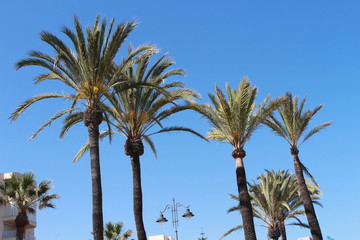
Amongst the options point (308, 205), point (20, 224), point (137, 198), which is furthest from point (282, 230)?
point (20, 224)

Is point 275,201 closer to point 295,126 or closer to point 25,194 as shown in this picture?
point 295,126

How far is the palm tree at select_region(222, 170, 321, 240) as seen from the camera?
3278 cm

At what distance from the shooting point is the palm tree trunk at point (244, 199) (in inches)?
774

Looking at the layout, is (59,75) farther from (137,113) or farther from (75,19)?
(137,113)

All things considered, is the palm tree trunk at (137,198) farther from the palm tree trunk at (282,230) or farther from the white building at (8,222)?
the white building at (8,222)

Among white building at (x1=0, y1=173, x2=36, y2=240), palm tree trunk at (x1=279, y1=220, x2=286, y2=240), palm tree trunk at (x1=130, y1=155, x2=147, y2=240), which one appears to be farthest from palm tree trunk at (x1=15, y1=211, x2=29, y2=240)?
palm tree trunk at (x1=279, y1=220, x2=286, y2=240)

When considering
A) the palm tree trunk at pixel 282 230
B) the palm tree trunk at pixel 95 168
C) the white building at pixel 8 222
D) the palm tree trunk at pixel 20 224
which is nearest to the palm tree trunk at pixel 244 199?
the palm tree trunk at pixel 95 168

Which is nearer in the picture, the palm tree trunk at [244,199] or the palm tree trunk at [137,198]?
the palm tree trunk at [137,198]

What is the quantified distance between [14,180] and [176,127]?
15.1 m

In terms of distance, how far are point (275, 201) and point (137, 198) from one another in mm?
15793

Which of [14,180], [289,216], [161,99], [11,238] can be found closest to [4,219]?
[11,238]

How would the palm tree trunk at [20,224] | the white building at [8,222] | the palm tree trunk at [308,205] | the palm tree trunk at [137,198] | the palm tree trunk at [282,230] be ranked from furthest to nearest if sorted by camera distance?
the white building at [8,222] → the palm tree trunk at [282,230] → the palm tree trunk at [20,224] → the palm tree trunk at [308,205] → the palm tree trunk at [137,198]

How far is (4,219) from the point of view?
41562 millimetres

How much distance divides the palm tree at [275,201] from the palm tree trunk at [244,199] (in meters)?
12.5
